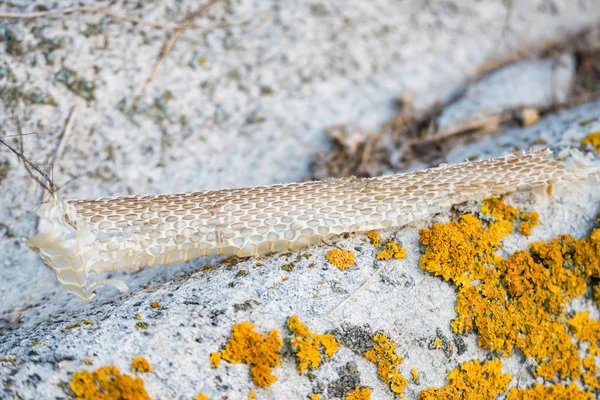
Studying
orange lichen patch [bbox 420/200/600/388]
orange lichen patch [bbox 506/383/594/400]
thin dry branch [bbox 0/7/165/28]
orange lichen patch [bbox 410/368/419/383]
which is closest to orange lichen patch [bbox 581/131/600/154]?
orange lichen patch [bbox 420/200/600/388]

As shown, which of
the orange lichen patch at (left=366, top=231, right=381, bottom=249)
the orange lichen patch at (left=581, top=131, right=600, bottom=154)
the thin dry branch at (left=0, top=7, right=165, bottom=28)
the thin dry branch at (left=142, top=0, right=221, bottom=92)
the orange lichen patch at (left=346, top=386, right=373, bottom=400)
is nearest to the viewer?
the orange lichen patch at (left=346, top=386, right=373, bottom=400)

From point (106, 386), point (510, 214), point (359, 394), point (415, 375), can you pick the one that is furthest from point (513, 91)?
point (106, 386)

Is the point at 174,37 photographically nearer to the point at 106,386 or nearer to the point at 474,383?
the point at 106,386

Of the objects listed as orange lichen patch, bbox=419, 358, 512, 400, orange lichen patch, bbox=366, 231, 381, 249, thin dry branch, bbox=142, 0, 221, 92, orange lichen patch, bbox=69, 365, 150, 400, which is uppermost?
thin dry branch, bbox=142, 0, 221, 92

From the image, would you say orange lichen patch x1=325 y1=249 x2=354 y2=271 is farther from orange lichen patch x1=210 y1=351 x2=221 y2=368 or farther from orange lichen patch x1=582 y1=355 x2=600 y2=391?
orange lichen patch x1=582 y1=355 x2=600 y2=391

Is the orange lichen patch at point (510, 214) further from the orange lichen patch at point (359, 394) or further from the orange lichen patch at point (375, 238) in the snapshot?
the orange lichen patch at point (359, 394)

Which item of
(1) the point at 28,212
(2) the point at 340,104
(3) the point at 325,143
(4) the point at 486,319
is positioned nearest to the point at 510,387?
(4) the point at 486,319

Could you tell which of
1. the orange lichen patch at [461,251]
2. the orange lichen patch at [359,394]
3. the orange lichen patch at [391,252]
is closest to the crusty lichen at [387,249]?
A: the orange lichen patch at [391,252]
